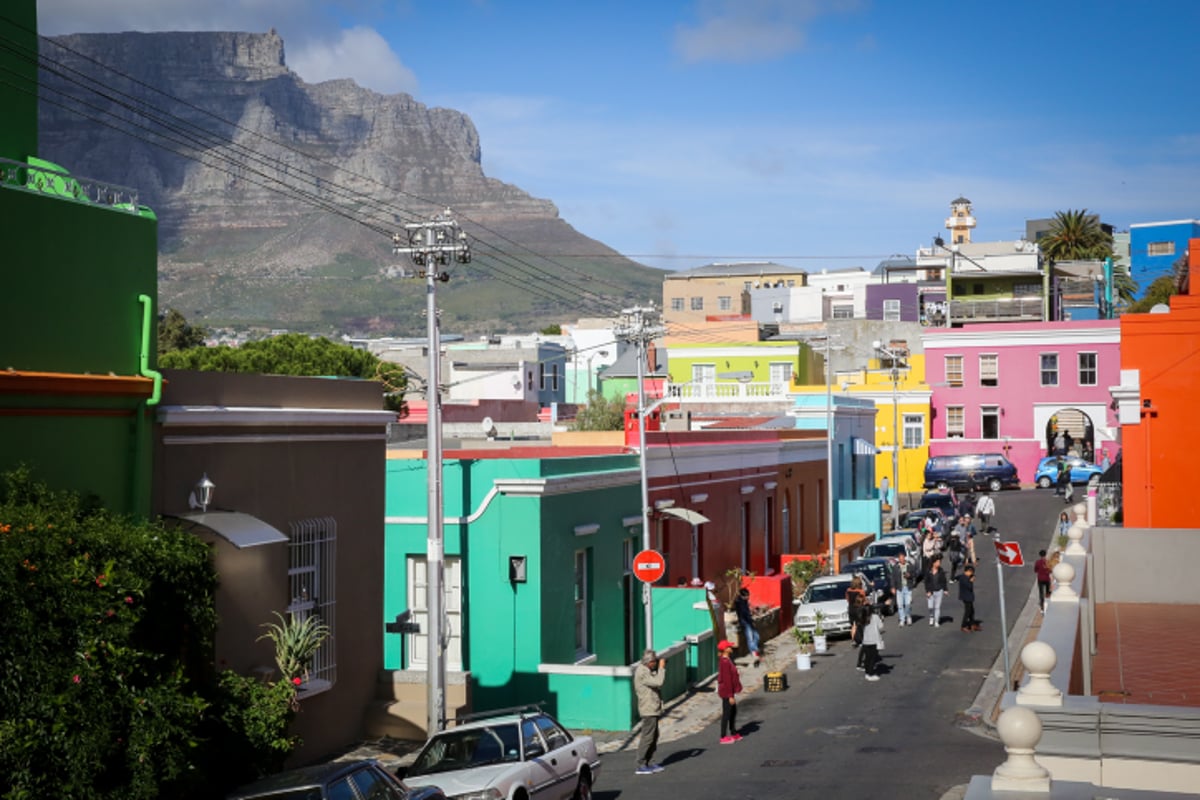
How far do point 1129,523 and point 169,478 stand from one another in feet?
69.4

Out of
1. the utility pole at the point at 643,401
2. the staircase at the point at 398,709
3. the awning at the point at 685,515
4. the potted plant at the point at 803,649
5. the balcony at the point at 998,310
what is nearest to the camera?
the staircase at the point at 398,709

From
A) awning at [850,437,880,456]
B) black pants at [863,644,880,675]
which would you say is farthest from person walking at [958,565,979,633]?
awning at [850,437,880,456]

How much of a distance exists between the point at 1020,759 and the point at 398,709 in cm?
1334

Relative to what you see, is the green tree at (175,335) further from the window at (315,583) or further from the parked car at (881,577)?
the window at (315,583)

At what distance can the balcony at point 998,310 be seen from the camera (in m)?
72.4

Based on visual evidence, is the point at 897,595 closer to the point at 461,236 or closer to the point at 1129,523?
the point at 1129,523

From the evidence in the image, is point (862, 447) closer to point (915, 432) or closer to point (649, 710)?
point (915, 432)

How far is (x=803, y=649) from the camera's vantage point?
27.8 meters

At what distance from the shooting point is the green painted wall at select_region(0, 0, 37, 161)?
49.8 feet

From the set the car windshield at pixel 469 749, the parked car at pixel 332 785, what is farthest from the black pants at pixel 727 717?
the parked car at pixel 332 785

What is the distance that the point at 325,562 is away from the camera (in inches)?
714

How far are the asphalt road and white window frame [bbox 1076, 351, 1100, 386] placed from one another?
35974mm

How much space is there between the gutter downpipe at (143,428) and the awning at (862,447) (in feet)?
131

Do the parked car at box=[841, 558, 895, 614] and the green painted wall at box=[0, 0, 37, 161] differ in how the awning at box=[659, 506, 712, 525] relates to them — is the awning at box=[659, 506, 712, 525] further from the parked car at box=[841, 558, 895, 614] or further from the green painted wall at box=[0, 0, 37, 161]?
the green painted wall at box=[0, 0, 37, 161]
